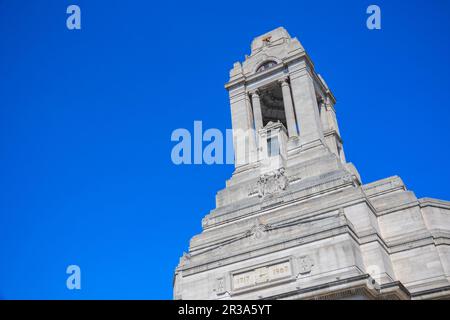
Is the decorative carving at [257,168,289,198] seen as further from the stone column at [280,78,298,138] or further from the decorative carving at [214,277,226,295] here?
the decorative carving at [214,277,226,295]

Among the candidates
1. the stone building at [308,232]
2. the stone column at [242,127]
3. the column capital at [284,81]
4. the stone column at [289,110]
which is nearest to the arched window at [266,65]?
the column capital at [284,81]

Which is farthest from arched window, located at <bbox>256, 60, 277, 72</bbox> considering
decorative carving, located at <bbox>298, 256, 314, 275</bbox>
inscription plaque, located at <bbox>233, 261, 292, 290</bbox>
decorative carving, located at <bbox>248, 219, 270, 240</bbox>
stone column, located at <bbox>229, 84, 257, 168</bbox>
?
decorative carving, located at <bbox>298, 256, 314, 275</bbox>

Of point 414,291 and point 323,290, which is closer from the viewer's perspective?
point 323,290

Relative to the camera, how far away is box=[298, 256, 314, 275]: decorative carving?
88.8 feet

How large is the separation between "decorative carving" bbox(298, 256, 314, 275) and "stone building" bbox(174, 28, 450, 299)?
0.05 metres

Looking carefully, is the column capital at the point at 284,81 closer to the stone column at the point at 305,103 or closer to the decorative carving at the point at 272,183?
the stone column at the point at 305,103


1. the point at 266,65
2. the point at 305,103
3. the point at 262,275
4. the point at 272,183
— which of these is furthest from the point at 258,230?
the point at 266,65

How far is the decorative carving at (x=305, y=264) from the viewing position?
2708 cm

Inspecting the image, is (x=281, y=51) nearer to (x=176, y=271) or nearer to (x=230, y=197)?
(x=230, y=197)

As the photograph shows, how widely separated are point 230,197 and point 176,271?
24.0 ft

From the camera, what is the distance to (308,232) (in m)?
28.1

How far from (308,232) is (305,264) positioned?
1.86m
